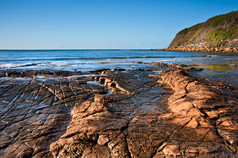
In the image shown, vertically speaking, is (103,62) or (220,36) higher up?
(220,36)

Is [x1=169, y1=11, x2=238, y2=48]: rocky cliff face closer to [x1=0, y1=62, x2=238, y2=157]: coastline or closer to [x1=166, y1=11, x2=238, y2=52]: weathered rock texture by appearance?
[x1=166, y1=11, x2=238, y2=52]: weathered rock texture

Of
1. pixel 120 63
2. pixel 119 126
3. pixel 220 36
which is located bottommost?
pixel 119 126

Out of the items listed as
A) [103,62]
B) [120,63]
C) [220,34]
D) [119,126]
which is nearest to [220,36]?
[220,34]

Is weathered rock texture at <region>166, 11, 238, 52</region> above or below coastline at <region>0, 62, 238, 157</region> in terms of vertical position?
above

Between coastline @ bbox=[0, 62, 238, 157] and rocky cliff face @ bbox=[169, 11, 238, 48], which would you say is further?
rocky cliff face @ bbox=[169, 11, 238, 48]

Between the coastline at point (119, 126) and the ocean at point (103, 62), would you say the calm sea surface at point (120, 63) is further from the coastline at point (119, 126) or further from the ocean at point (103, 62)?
the coastline at point (119, 126)

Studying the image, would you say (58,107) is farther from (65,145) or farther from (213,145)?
(213,145)

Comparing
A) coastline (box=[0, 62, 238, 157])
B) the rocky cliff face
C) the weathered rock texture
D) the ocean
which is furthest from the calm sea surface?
the rocky cliff face

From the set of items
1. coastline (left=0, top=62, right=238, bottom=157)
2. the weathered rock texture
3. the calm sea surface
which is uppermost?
the weathered rock texture

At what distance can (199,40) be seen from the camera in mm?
80375

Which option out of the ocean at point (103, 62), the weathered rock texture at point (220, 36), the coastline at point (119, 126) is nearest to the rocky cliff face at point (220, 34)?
the weathered rock texture at point (220, 36)

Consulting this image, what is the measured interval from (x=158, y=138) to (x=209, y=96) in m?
3.58

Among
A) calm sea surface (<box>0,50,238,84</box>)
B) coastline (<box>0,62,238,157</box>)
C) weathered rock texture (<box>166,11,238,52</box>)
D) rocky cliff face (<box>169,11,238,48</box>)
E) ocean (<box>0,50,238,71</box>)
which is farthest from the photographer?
rocky cliff face (<box>169,11,238,48</box>)

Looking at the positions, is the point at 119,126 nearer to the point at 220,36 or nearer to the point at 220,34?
the point at 220,36
